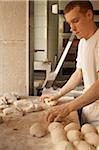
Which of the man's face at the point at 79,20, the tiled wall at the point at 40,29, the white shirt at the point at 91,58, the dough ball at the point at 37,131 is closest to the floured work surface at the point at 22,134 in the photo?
the dough ball at the point at 37,131

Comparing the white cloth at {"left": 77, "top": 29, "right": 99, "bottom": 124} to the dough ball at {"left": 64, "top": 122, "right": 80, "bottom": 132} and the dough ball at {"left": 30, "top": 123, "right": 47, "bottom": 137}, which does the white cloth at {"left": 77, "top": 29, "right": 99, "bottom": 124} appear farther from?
the dough ball at {"left": 30, "top": 123, "right": 47, "bottom": 137}

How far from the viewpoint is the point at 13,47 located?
250 cm

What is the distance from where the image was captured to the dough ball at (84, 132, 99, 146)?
1292 mm

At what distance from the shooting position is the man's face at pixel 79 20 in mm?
1646

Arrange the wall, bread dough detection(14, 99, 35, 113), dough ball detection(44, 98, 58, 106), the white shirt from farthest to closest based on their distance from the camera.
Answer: the wall < dough ball detection(44, 98, 58, 106) < bread dough detection(14, 99, 35, 113) < the white shirt

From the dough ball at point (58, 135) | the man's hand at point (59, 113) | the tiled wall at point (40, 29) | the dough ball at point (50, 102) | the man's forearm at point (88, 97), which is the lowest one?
the dough ball at point (58, 135)

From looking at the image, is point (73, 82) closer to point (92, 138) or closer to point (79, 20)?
point (79, 20)

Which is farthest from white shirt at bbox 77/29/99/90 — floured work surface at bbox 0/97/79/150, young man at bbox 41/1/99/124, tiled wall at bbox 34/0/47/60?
tiled wall at bbox 34/0/47/60

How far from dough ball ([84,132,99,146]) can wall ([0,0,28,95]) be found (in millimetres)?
1264

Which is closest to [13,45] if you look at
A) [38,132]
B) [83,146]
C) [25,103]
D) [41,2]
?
[41,2]

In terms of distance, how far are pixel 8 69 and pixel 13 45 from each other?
0.23 meters

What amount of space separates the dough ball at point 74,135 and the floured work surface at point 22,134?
10 centimetres

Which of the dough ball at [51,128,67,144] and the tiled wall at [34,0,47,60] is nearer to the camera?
the dough ball at [51,128,67,144]

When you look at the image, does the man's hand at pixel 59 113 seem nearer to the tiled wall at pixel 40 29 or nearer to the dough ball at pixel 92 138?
the dough ball at pixel 92 138
